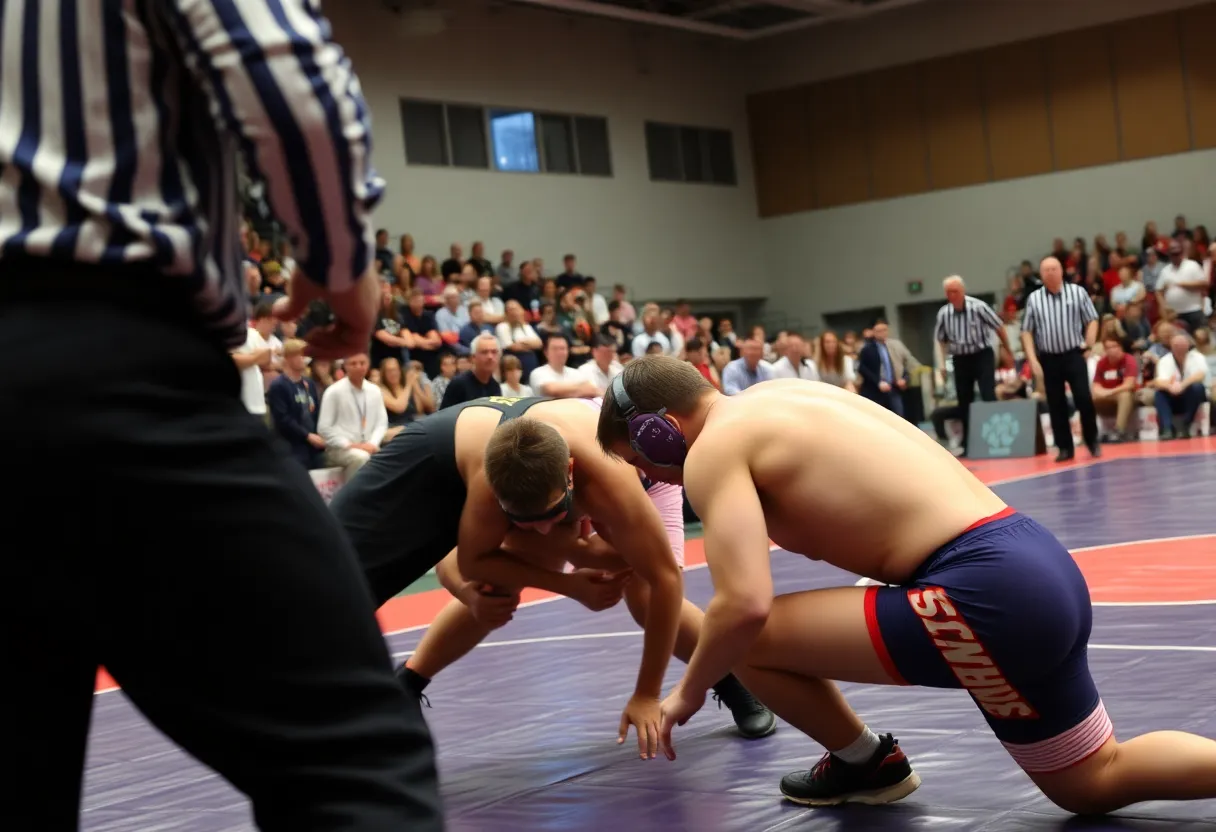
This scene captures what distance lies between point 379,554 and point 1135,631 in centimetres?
255

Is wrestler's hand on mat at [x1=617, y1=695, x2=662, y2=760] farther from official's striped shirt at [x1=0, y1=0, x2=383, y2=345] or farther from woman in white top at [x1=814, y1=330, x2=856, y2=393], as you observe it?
woman in white top at [x1=814, y1=330, x2=856, y2=393]

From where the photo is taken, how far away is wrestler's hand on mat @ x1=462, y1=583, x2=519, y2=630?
4.01 metres

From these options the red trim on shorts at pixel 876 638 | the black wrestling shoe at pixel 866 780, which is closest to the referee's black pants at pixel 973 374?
the black wrestling shoe at pixel 866 780

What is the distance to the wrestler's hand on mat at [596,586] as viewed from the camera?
3.89m

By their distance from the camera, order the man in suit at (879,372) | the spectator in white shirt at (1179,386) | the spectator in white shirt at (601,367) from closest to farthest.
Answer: the spectator in white shirt at (601,367)
the spectator in white shirt at (1179,386)
the man in suit at (879,372)

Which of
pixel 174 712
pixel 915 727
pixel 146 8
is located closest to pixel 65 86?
pixel 146 8

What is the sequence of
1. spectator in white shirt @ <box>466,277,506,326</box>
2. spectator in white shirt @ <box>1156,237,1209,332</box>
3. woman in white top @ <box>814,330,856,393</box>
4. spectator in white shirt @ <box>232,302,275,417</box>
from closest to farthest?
spectator in white shirt @ <box>232,302,275,417</box> → woman in white top @ <box>814,330,856,393</box> → spectator in white shirt @ <box>466,277,506,326</box> → spectator in white shirt @ <box>1156,237,1209,332</box>

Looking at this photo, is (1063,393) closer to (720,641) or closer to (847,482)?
(847,482)

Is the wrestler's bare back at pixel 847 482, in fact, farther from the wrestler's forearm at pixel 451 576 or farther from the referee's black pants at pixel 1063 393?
the referee's black pants at pixel 1063 393

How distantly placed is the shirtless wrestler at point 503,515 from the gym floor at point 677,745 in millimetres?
315

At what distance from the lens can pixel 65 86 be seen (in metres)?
1.36

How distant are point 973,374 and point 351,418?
261 inches

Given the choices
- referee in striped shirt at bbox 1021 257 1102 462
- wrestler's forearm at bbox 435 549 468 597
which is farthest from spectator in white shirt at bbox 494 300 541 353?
wrestler's forearm at bbox 435 549 468 597

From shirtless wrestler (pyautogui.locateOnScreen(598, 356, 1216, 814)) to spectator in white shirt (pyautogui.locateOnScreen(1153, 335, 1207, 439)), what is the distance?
12.3m
